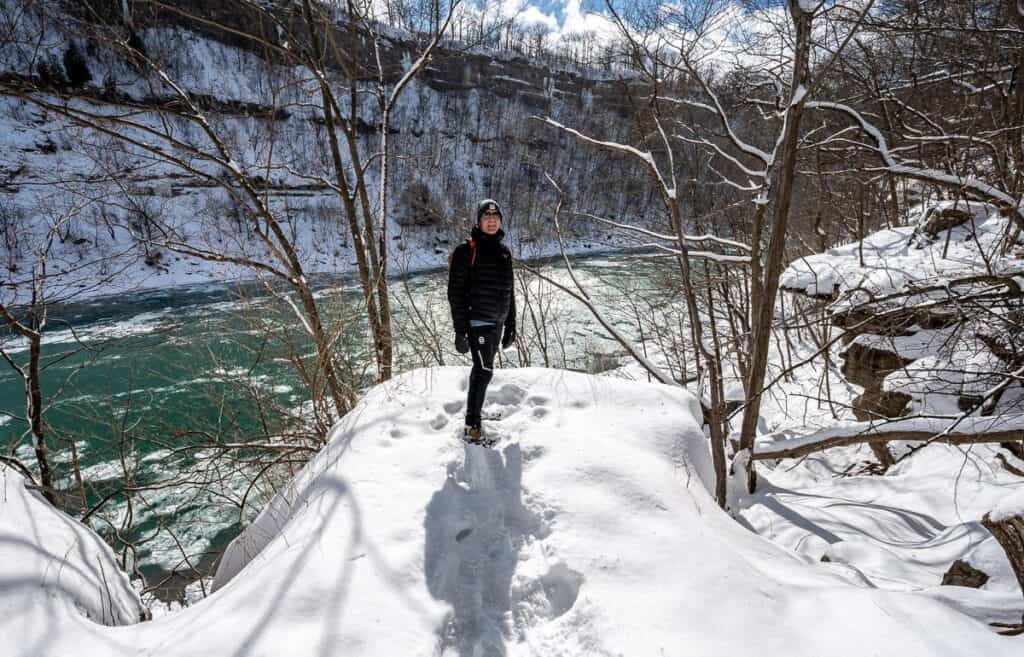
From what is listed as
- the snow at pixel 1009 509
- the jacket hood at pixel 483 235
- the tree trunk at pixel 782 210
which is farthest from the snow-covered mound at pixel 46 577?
the tree trunk at pixel 782 210

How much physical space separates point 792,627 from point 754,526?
2892mm

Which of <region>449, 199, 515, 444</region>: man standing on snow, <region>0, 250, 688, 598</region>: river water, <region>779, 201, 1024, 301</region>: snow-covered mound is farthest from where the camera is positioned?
<region>779, 201, 1024, 301</region>: snow-covered mound

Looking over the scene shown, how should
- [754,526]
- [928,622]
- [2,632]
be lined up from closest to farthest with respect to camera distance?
[2,632] → [928,622] → [754,526]

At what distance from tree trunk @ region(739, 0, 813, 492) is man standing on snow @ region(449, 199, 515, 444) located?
225cm

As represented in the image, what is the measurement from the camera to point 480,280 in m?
3.56

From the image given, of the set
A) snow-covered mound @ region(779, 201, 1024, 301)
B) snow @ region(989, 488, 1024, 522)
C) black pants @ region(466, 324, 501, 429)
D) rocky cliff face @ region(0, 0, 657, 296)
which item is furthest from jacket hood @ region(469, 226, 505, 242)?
rocky cliff face @ region(0, 0, 657, 296)

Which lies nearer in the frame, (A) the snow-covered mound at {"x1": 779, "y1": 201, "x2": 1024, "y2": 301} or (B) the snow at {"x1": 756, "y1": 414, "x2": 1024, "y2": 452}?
(B) the snow at {"x1": 756, "y1": 414, "x2": 1024, "y2": 452}

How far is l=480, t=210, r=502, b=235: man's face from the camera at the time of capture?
3.42 m

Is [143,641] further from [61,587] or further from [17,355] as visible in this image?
[17,355]

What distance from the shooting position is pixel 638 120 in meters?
5.43

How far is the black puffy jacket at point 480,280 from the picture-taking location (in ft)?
11.5

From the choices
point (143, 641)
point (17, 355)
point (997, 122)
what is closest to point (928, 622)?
point (143, 641)

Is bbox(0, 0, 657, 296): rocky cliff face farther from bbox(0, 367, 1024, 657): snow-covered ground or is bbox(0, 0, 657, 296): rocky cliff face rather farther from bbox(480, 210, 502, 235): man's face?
bbox(0, 367, 1024, 657): snow-covered ground

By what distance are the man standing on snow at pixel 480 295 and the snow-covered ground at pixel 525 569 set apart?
413mm
